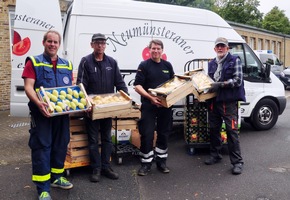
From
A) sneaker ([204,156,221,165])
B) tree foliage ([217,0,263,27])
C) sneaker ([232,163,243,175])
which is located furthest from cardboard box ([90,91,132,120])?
tree foliage ([217,0,263,27])

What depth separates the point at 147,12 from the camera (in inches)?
243

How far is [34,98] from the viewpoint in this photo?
3539mm

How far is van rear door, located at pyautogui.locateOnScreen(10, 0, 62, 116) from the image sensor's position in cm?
584

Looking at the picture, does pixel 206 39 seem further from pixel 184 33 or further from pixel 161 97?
pixel 161 97

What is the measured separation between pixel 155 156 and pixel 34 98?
7.59 ft

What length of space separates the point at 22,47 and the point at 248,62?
15.5 ft

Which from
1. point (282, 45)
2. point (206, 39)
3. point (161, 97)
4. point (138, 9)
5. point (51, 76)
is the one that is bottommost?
point (161, 97)

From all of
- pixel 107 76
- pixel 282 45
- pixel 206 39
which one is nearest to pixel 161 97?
pixel 107 76

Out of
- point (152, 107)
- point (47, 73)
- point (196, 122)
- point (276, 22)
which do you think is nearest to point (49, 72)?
point (47, 73)

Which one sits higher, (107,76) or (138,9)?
(138,9)

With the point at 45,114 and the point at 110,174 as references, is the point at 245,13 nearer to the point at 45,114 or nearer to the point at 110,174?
the point at 110,174

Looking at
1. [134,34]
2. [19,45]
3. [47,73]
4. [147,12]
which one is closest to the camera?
[47,73]

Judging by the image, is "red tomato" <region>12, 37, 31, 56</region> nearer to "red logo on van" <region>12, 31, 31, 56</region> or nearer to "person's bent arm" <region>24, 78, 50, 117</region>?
"red logo on van" <region>12, 31, 31, 56</region>

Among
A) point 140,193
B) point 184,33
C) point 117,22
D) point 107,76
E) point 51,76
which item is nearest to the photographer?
point 51,76
